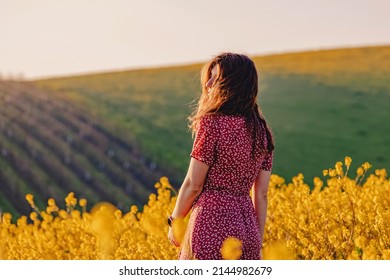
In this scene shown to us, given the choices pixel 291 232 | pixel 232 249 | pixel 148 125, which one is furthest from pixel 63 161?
pixel 232 249

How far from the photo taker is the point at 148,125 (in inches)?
768

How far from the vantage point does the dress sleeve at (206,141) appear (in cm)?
346

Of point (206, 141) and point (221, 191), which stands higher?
point (206, 141)

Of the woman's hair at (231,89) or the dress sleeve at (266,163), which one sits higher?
the woman's hair at (231,89)

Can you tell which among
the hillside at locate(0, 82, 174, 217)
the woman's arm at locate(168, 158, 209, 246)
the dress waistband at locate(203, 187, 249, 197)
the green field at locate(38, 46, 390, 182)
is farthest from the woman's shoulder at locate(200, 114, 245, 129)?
the green field at locate(38, 46, 390, 182)

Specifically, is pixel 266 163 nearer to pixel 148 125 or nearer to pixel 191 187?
pixel 191 187

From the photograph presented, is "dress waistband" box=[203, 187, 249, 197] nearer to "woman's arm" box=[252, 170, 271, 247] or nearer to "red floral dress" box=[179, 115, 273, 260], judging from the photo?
"red floral dress" box=[179, 115, 273, 260]

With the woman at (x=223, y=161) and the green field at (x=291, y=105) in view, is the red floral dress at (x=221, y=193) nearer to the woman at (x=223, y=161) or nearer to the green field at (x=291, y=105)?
the woman at (x=223, y=161)

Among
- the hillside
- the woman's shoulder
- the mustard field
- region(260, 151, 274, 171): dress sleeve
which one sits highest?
the woman's shoulder

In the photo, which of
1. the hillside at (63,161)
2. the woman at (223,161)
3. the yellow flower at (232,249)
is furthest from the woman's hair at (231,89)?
the hillside at (63,161)

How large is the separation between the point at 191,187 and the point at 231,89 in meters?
0.47

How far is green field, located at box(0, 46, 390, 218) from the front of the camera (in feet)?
50.1

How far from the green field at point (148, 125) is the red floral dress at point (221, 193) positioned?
9.45 meters
